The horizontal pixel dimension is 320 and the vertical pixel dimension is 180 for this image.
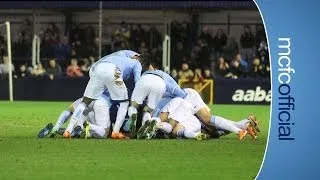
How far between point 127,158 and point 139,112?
3.56 metres

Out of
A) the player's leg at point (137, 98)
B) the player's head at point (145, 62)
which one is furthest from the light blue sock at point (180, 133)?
the player's head at point (145, 62)

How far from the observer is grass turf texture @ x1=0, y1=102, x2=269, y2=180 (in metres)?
11.4

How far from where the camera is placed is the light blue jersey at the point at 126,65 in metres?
16.4

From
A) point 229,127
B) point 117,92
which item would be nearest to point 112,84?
point 117,92

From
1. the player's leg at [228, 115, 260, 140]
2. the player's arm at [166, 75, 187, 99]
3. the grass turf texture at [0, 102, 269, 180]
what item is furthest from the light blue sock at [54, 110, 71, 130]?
the player's leg at [228, 115, 260, 140]

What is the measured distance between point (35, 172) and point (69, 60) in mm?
24435

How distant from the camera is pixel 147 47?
3562 centimetres

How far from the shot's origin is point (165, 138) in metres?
16.4

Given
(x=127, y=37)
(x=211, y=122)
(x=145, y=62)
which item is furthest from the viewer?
(x=127, y=37)

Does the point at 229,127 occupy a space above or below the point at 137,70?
below

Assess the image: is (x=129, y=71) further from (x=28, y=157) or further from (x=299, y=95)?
(x=299, y=95)

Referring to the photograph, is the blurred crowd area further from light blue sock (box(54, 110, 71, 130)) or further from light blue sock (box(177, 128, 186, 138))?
light blue sock (box(177, 128, 186, 138))

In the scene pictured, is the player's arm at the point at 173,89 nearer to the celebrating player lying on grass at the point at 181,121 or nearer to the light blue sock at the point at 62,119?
the celebrating player lying on grass at the point at 181,121

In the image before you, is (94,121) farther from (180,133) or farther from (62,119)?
(180,133)
